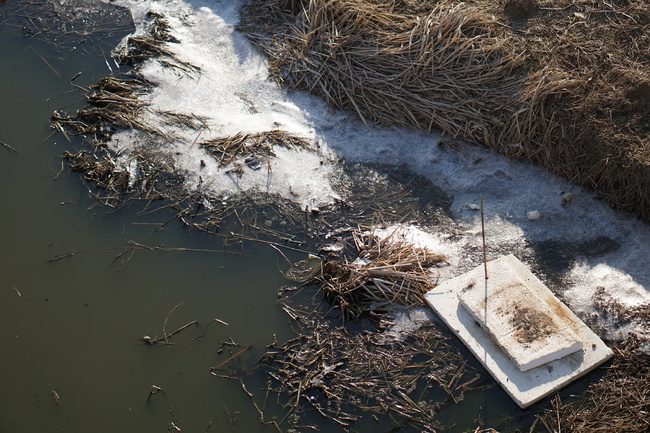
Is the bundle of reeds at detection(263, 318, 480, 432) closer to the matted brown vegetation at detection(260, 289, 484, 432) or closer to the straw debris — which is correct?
the matted brown vegetation at detection(260, 289, 484, 432)

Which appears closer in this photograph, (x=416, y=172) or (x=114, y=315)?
(x=114, y=315)

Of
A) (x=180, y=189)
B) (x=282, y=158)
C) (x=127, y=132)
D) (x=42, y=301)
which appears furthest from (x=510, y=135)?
(x=42, y=301)

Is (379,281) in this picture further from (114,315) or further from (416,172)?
(114,315)

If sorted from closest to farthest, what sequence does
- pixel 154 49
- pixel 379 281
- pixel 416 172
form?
pixel 379 281
pixel 416 172
pixel 154 49

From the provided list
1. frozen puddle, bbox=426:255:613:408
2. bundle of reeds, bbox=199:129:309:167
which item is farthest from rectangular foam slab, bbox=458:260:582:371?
bundle of reeds, bbox=199:129:309:167

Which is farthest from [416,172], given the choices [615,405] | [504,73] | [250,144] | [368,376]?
[615,405]

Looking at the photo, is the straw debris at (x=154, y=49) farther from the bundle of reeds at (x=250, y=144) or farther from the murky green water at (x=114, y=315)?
the murky green water at (x=114, y=315)

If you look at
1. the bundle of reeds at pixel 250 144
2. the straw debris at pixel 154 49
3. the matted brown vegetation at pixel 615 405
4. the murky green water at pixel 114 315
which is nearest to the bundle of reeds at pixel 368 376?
the murky green water at pixel 114 315
